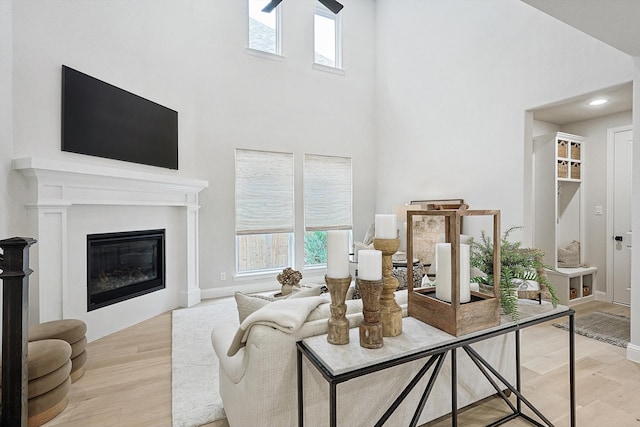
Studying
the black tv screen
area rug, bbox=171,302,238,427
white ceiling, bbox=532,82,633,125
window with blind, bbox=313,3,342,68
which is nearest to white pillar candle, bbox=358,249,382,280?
area rug, bbox=171,302,238,427

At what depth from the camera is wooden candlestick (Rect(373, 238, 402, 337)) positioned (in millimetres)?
1360

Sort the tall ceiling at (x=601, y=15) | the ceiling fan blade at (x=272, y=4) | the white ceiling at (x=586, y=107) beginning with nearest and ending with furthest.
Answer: the tall ceiling at (x=601, y=15)
the white ceiling at (x=586, y=107)
the ceiling fan blade at (x=272, y=4)

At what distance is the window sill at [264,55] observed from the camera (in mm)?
4891

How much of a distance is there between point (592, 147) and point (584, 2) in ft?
10.6

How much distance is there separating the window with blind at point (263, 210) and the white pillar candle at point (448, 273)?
3809 millimetres

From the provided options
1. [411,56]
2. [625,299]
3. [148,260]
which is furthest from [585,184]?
[148,260]

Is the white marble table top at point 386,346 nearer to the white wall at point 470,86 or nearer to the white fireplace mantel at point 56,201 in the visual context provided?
the white fireplace mantel at point 56,201

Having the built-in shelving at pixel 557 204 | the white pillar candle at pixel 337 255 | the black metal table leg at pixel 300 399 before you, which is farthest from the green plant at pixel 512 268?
the built-in shelving at pixel 557 204

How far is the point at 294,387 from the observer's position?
1452 millimetres

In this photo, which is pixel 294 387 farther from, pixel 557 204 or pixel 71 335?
pixel 557 204

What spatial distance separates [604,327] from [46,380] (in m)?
4.75

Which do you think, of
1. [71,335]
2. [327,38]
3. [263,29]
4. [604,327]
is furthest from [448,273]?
[327,38]

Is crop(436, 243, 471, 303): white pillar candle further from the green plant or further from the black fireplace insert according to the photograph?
the black fireplace insert

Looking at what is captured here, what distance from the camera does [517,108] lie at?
3621 mm
